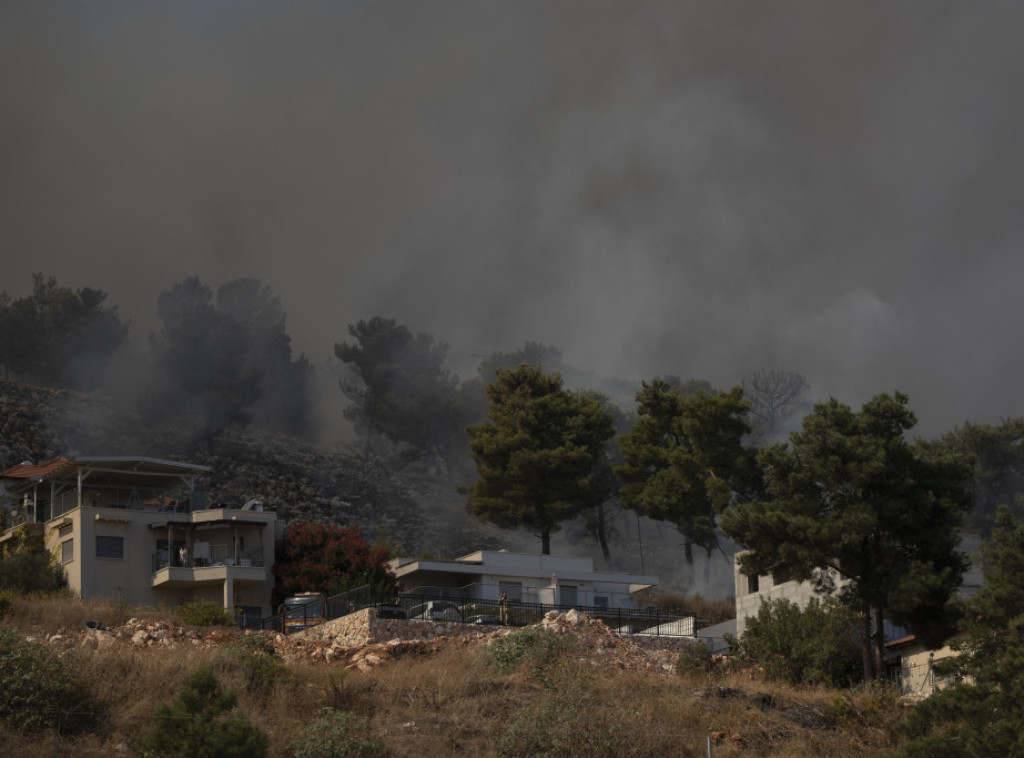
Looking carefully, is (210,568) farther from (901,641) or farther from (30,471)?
(901,641)

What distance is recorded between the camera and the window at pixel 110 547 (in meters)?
45.1

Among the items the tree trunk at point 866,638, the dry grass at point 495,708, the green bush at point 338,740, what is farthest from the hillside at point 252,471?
the green bush at point 338,740

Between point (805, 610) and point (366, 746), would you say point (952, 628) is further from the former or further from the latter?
point (366, 746)

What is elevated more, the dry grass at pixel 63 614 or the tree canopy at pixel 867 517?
the tree canopy at pixel 867 517

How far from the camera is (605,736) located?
25.6 m

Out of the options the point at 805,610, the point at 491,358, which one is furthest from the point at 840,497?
the point at 491,358

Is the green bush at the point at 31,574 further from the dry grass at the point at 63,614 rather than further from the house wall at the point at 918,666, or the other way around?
the house wall at the point at 918,666

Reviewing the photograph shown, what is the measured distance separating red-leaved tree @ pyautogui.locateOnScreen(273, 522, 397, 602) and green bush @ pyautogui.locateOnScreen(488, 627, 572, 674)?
1186 cm

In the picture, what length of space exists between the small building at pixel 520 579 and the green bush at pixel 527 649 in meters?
13.3

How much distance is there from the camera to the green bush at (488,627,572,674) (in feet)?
106

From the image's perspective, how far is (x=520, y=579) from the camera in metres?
50.8

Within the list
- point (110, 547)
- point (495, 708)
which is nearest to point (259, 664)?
point (495, 708)

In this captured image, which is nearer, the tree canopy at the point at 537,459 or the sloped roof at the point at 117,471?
the sloped roof at the point at 117,471

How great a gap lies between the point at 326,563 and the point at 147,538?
682 centimetres
